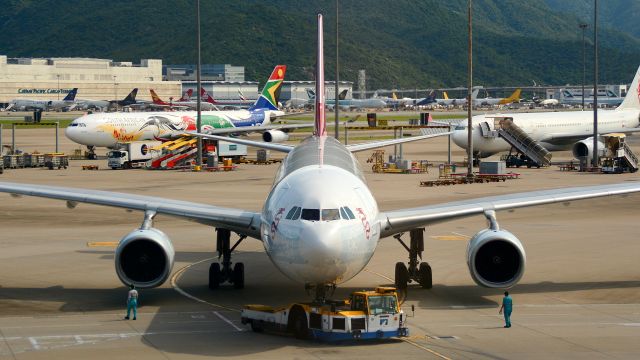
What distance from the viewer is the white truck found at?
83.6m

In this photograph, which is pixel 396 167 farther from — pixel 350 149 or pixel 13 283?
pixel 13 283

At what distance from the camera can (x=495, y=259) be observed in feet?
93.8

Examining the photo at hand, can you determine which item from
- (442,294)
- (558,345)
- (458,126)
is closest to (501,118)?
(458,126)

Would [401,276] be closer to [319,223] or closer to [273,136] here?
[319,223]

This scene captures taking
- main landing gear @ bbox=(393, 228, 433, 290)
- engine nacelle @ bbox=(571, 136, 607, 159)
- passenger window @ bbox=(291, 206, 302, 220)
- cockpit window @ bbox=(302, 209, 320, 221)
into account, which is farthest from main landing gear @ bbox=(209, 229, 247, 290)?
engine nacelle @ bbox=(571, 136, 607, 159)

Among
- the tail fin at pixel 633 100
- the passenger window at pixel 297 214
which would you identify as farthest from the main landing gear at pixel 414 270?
the tail fin at pixel 633 100

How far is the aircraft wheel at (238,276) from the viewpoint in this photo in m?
31.9

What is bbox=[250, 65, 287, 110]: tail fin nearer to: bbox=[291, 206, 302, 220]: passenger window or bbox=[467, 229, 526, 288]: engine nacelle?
bbox=[467, 229, 526, 288]: engine nacelle

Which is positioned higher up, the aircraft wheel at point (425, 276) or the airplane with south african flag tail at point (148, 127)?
the airplane with south african flag tail at point (148, 127)

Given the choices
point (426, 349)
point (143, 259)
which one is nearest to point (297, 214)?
point (426, 349)

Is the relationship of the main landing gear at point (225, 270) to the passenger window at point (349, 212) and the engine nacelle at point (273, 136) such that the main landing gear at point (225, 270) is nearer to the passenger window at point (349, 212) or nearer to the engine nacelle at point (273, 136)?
the passenger window at point (349, 212)

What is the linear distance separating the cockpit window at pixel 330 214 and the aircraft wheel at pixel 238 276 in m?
7.93

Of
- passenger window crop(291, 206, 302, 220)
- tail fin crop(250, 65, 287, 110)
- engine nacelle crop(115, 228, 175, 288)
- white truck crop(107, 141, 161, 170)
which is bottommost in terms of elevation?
engine nacelle crop(115, 228, 175, 288)

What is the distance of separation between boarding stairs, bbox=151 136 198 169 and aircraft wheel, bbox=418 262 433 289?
54576 millimetres
